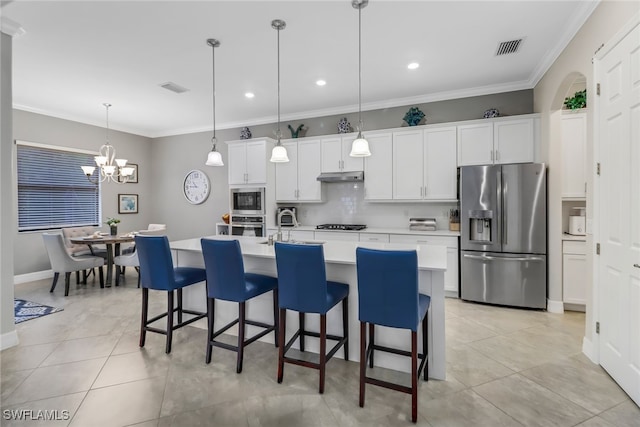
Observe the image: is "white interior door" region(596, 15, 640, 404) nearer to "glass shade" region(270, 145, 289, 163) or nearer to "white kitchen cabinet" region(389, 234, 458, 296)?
"white kitchen cabinet" region(389, 234, 458, 296)

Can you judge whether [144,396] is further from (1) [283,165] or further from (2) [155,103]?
(2) [155,103]

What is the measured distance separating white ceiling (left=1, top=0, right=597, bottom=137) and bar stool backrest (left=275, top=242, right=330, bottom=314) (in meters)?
1.98

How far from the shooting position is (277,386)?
2.28 m

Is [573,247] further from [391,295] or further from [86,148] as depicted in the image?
[86,148]

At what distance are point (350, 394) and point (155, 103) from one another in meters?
4.93

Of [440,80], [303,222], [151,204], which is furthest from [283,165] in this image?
[151,204]

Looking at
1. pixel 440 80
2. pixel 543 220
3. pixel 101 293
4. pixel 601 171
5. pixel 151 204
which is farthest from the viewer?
pixel 151 204

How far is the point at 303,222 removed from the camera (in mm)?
5656

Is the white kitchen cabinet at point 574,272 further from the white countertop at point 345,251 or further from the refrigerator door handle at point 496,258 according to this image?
the white countertop at point 345,251

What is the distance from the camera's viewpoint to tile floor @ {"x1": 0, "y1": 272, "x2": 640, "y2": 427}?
1.95 meters

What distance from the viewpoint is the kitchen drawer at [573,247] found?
3.67m

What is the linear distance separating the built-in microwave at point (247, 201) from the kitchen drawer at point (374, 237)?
1750mm

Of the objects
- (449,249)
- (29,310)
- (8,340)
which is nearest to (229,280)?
(8,340)

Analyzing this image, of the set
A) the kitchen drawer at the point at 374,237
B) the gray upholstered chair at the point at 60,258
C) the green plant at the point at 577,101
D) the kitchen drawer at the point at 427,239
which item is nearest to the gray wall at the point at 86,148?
the gray upholstered chair at the point at 60,258
